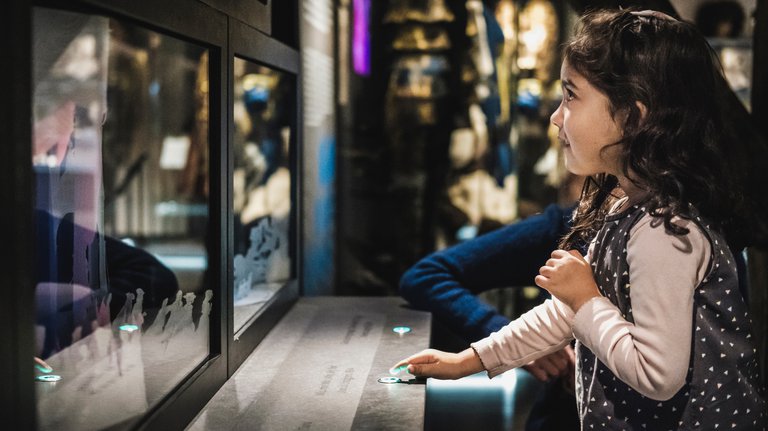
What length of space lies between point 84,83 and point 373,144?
2.88 metres

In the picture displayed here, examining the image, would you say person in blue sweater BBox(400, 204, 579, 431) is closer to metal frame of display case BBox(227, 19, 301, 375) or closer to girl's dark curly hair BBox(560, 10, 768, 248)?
metal frame of display case BBox(227, 19, 301, 375)

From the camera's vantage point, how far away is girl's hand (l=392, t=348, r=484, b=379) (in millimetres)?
1527

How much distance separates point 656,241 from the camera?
1182 millimetres

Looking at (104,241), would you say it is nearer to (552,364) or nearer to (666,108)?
(666,108)

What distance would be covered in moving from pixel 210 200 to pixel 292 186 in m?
0.78

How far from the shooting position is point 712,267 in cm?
121

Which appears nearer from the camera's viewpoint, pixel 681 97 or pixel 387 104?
pixel 681 97

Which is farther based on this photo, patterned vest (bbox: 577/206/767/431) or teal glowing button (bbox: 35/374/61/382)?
patterned vest (bbox: 577/206/767/431)

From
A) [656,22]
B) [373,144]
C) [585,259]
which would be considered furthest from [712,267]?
[373,144]

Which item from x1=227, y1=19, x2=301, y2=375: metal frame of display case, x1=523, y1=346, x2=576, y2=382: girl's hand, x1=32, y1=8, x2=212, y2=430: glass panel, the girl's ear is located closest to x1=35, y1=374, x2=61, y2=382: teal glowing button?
x1=32, y1=8, x2=212, y2=430: glass panel

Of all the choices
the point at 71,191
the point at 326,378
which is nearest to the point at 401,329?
the point at 326,378

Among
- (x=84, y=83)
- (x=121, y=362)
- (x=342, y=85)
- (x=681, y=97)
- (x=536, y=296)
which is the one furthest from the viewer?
(x=536, y=296)

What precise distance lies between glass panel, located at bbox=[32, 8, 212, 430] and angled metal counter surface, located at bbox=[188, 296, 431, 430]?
113 mm

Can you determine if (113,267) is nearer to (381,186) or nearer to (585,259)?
(585,259)
